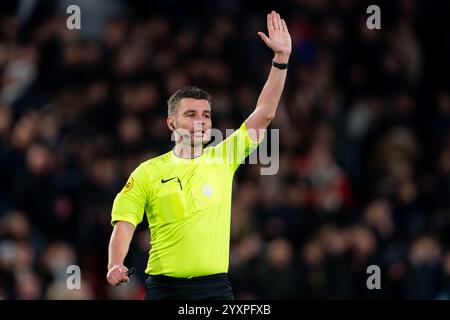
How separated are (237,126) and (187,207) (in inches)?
275

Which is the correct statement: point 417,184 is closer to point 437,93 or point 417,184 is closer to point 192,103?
point 437,93

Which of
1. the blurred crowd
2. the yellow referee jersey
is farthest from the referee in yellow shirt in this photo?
the blurred crowd

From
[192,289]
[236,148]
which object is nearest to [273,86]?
[236,148]

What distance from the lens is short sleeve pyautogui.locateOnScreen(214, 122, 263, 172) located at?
27.3 ft

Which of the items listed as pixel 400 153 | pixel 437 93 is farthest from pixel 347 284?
pixel 437 93

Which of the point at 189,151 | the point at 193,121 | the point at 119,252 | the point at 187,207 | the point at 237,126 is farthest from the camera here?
the point at 237,126

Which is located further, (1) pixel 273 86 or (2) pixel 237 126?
(2) pixel 237 126

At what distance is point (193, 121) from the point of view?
826 centimetres

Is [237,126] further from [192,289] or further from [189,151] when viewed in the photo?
[192,289]

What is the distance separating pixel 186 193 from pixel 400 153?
26.4ft

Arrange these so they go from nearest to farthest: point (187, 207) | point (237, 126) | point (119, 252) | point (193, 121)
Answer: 1. point (119, 252)
2. point (187, 207)
3. point (193, 121)
4. point (237, 126)

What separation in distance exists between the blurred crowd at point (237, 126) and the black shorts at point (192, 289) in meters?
4.99

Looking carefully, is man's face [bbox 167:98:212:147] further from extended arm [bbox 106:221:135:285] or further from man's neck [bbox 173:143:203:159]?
extended arm [bbox 106:221:135:285]

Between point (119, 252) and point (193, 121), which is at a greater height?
point (193, 121)
